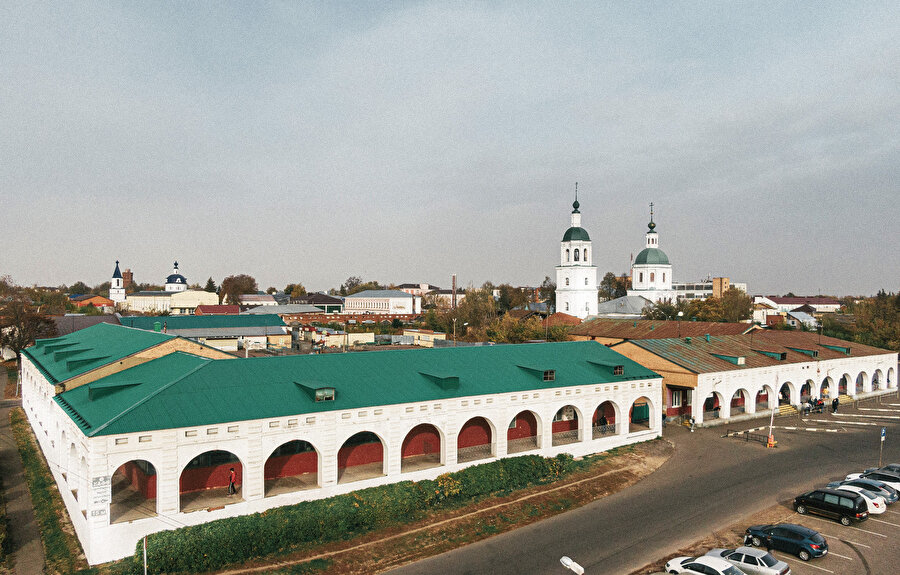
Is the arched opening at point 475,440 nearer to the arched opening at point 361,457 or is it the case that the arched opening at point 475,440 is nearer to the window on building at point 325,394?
the arched opening at point 361,457

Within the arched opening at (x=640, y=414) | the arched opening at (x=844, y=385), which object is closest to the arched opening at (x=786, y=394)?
the arched opening at (x=844, y=385)

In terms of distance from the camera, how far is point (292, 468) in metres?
25.6

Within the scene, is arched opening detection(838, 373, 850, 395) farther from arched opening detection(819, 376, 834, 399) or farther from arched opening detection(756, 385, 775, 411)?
arched opening detection(756, 385, 775, 411)

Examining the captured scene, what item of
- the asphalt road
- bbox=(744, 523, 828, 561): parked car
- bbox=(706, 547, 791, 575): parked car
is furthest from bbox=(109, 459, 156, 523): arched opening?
bbox=(744, 523, 828, 561): parked car

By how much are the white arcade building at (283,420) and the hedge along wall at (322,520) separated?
4.56ft

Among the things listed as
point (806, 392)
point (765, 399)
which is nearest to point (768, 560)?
point (765, 399)

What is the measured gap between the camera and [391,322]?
114 m

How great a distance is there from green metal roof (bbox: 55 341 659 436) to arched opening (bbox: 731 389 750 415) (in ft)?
42.2

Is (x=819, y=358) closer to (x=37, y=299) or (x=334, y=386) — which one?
(x=334, y=386)

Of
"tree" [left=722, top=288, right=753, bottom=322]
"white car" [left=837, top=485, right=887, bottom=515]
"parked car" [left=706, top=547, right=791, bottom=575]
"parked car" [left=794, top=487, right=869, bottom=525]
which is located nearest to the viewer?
"parked car" [left=706, top=547, right=791, bottom=575]

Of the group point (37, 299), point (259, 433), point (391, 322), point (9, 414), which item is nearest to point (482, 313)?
point (391, 322)

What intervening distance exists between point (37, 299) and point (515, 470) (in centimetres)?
14007

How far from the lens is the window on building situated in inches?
981

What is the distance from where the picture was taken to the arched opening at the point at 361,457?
26.2m
